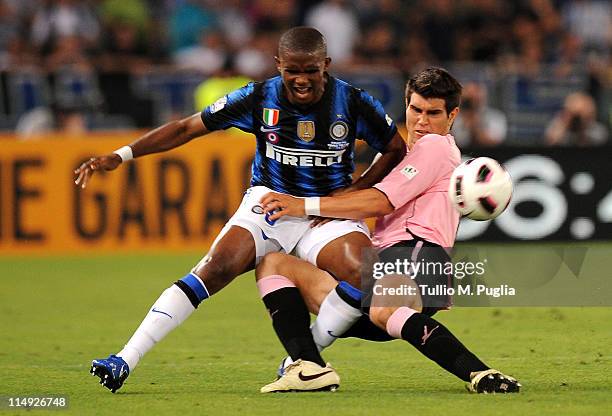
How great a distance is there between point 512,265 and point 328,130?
1146mm

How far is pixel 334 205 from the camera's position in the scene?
6348mm

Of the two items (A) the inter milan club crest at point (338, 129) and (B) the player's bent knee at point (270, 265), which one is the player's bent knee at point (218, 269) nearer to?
(B) the player's bent knee at point (270, 265)

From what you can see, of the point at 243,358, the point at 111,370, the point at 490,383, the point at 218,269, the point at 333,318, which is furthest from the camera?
the point at 243,358

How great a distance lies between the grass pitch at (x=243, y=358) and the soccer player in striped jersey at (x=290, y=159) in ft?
1.44

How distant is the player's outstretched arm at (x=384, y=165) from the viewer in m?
6.62

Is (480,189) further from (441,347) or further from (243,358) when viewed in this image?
(243,358)

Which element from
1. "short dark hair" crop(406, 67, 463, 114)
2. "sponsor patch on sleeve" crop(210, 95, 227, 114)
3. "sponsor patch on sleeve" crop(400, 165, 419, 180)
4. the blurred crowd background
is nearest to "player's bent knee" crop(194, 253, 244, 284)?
"sponsor patch on sleeve" crop(210, 95, 227, 114)

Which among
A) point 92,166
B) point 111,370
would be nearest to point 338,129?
point 92,166

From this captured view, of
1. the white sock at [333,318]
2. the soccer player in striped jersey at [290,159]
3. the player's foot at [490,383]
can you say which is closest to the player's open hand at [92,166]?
the soccer player in striped jersey at [290,159]

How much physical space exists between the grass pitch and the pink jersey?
2.49ft

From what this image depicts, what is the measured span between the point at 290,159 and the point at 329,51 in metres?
10.2

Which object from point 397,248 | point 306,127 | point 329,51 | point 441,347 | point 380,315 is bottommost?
point 441,347

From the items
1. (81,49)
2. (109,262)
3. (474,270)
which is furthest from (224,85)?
(474,270)

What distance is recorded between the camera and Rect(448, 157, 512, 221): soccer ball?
20.0ft
